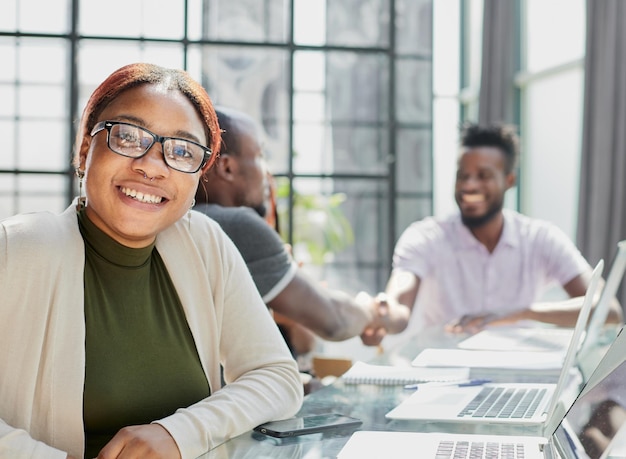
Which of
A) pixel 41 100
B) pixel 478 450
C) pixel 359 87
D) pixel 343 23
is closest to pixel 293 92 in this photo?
pixel 359 87

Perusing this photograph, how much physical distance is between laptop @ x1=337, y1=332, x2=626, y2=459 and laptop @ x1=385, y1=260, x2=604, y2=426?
0.34 ft

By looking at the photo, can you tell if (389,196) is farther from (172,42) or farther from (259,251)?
(259,251)

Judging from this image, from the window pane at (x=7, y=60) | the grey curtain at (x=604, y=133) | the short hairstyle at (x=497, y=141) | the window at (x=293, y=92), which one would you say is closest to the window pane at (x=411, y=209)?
the window at (x=293, y=92)

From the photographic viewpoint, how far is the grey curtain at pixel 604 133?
165 inches

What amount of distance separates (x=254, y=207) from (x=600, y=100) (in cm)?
258

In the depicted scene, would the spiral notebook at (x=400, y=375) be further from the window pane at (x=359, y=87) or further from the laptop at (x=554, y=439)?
the window pane at (x=359, y=87)

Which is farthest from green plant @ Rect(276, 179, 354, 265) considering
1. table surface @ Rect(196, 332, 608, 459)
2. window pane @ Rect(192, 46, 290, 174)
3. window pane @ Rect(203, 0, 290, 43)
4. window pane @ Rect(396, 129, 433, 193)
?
table surface @ Rect(196, 332, 608, 459)

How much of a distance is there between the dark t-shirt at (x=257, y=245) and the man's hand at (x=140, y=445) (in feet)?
3.16

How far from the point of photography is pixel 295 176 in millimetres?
4996

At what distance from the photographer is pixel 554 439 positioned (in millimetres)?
1224

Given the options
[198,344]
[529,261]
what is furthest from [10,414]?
[529,261]

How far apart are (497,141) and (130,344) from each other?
2.68 m

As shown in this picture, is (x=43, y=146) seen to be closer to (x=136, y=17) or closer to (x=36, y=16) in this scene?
(x=36, y=16)

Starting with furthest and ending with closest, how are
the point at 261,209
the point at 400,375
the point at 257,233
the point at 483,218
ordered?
the point at 483,218
the point at 261,209
the point at 257,233
the point at 400,375
